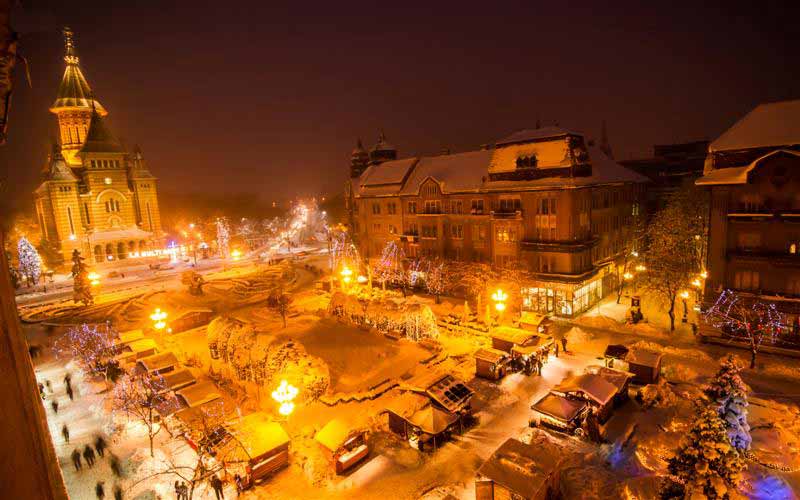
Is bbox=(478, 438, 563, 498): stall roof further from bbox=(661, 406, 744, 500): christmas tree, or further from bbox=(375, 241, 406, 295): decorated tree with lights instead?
bbox=(375, 241, 406, 295): decorated tree with lights

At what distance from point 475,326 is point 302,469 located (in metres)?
21.6

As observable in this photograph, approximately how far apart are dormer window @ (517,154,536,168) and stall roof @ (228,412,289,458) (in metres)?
33.5

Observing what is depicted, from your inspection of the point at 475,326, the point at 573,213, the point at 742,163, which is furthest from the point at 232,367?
the point at 742,163

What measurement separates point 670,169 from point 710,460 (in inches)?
2471

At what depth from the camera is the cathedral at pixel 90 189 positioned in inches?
2911

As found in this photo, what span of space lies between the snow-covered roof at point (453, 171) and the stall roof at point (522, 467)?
1310 inches

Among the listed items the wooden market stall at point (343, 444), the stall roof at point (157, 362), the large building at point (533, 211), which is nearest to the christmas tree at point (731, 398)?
the wooden market stall at point (343, 444)

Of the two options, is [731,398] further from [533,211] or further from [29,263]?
[29,263]

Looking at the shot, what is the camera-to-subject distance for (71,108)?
269ft

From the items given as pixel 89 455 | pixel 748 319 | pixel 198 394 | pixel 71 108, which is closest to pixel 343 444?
pixel 198 394

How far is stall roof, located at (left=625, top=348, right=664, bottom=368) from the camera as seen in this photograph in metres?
27.5

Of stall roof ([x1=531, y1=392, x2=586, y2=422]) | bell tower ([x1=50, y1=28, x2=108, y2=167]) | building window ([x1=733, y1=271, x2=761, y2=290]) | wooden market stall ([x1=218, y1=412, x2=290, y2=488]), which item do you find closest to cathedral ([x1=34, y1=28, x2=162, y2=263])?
bell tower ([x1=50, y1=28, x2=108, y2=167])

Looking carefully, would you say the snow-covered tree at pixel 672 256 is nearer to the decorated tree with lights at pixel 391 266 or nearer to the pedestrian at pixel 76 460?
the decorated tree with lights at pixel 391 266

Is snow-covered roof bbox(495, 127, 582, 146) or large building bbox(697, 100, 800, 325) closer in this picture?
large building bbox(697, 100, 800, 325)
